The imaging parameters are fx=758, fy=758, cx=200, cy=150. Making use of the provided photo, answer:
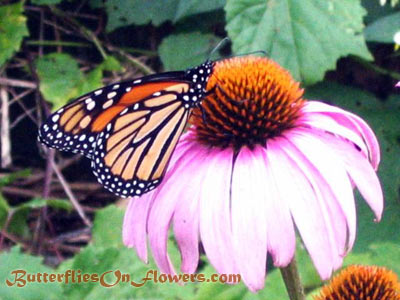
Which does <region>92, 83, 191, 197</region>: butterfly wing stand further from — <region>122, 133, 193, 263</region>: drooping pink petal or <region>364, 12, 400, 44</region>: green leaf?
<region>364, 12, 400, 44</region>: green leaf

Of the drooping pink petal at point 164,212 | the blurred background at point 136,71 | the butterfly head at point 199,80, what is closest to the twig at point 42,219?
the blurred background at point 136,71

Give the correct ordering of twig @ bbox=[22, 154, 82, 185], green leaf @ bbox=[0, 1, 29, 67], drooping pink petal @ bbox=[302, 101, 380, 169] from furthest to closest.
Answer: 1. twig @ bbox=[22, 154, 82, 185]
2. green leaf @ bbox=[0, 1, 29, 67]
3. drooping pink petal @ bbox=[302, 101, 380, 169]

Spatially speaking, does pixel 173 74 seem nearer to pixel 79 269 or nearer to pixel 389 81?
pixel 79 269

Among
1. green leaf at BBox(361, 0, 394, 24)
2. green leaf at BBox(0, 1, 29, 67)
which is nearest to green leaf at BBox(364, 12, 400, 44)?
green leaf at BBox(361, 0, 394, 24)

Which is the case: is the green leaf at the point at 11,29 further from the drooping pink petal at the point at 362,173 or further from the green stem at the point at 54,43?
the drooping pink petal at the point at 362,173

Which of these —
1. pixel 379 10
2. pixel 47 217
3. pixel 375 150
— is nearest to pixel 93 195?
pixel 47 217

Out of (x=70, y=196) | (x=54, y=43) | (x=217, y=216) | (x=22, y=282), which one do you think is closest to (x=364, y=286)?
(x=217, y=216)
